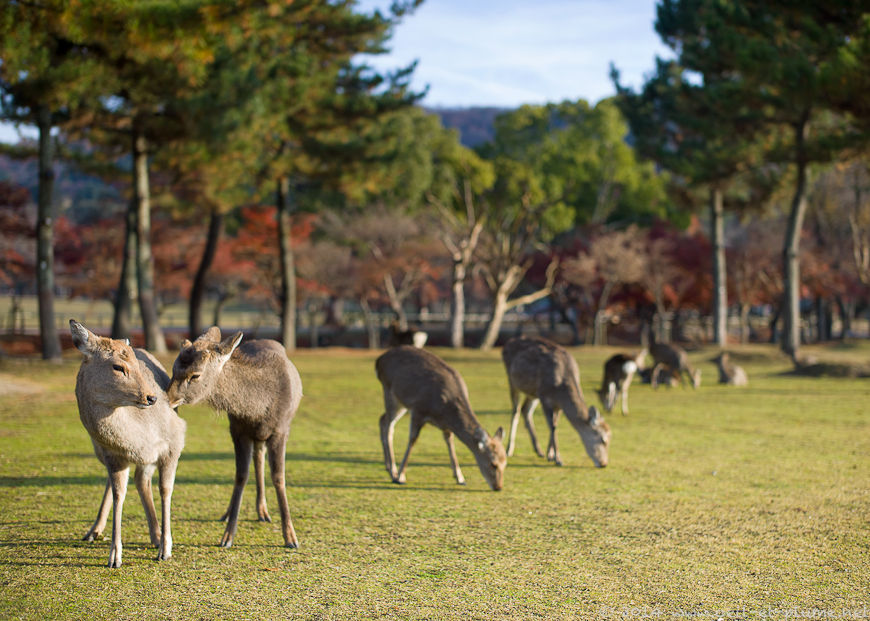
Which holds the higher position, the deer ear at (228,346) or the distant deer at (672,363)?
the deer ear at (228,346)

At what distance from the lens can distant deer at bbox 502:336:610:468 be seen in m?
8.58

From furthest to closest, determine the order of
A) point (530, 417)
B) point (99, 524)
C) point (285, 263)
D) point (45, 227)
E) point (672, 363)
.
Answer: point (285, 263) → point (45, 227) → point (672, 363) → point (530, 417) → point (99, 524)

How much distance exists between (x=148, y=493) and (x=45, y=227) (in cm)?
1570

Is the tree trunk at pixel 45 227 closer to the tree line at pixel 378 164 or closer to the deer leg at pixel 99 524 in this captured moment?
the tree line at pixel 378 164

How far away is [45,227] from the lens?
61.7ft

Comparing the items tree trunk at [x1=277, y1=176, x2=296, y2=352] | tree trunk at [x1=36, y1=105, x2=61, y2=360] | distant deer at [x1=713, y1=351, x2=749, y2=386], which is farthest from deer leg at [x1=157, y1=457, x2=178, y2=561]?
tree trunk at [x1=277, y1=176, x2=296, y2=352]

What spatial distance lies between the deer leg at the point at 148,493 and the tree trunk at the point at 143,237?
Result: 17.3m

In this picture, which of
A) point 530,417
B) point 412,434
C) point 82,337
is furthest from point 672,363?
point 82,337

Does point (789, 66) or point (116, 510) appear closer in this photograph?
point (116, 510)

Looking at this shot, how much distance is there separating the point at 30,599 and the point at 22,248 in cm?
3802

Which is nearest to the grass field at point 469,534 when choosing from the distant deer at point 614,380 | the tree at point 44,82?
the distant deer at point 614,380

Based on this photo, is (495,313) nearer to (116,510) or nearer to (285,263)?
(285,263)

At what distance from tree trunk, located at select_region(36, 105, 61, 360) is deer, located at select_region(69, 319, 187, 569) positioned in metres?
15.2

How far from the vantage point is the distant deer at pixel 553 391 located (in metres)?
8.58
